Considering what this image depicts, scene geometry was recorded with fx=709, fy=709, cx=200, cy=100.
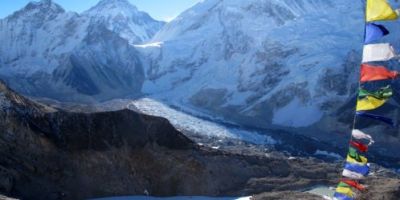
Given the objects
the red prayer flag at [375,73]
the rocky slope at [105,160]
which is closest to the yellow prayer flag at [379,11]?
the red prayer flag at [375,73]

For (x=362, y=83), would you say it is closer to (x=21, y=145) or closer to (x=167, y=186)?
(x=21, y=145)

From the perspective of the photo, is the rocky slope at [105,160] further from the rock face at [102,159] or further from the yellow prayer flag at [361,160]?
the yellow prayer flag at [361,160]

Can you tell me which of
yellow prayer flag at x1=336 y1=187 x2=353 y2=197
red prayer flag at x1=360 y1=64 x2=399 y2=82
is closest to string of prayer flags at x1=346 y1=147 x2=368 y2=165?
yellow prayer flag at x1=336 y1=187 x2=353 y2=197

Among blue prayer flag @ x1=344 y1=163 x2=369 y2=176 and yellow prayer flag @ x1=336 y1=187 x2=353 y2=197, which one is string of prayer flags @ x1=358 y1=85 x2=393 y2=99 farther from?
yellow prayer flag @ x1=336 y1=187 x2=353 y2=197

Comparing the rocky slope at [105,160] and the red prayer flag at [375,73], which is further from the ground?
the red prayer flag at [375,73]

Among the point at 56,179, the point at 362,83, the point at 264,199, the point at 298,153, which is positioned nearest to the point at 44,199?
the point at 56,179

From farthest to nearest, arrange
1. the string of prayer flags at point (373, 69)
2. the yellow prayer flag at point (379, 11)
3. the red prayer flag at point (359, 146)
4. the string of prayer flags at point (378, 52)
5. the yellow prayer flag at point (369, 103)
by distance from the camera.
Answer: the red prayer flag at point (359, 146)
the yellow prayer flag at point (369, 103)
the string of prayer flags at point (378, 52)
the string of prayer flags at point (373, 69)
the yellow prayer flag at point (379, 11)
